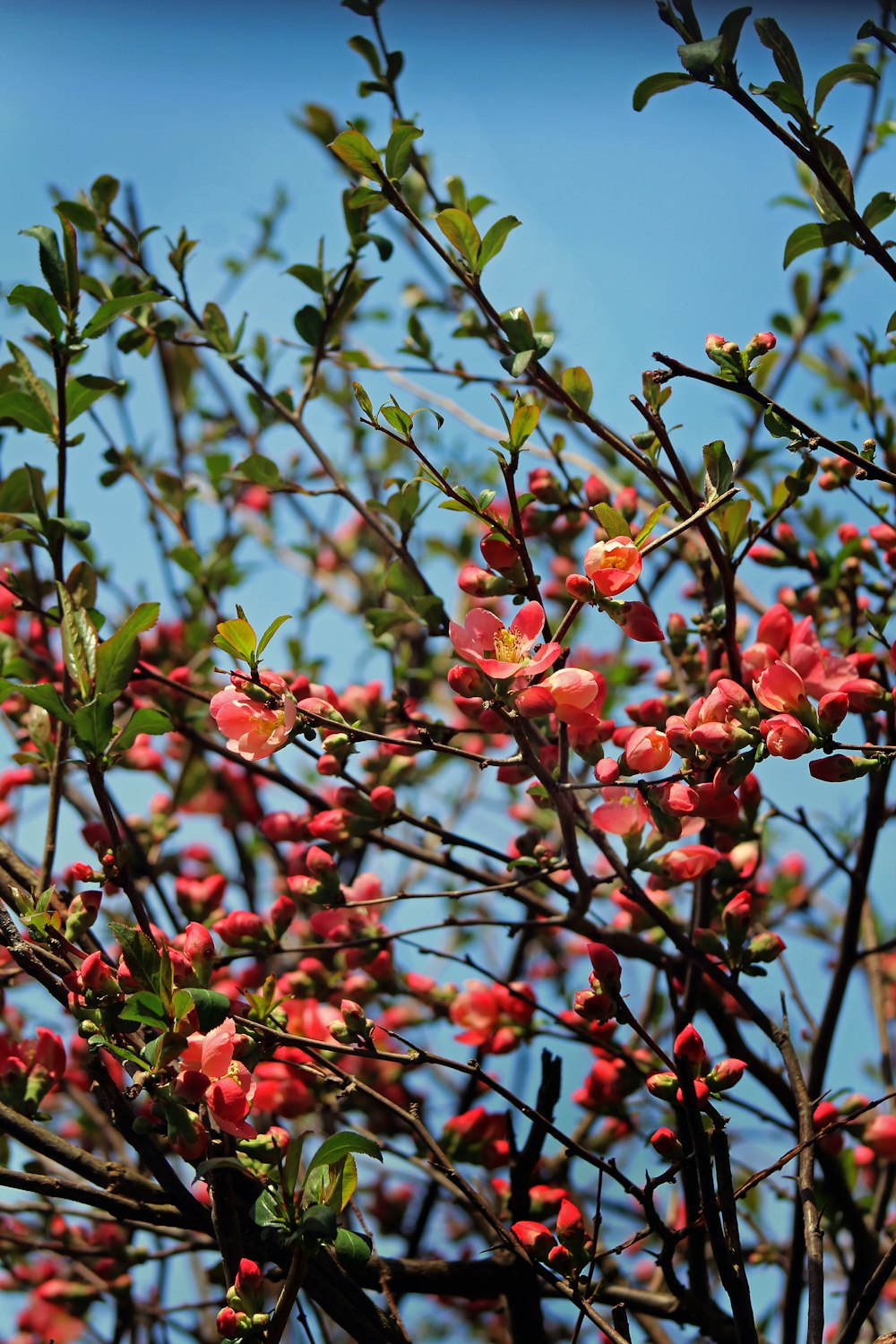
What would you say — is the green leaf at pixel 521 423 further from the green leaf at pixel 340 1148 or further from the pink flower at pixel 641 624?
the green leaf at pixel 340 1148

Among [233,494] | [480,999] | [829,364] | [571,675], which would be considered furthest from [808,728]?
[829,364]

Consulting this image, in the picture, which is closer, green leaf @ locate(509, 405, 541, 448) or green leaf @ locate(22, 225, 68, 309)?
green leaf @ locate(509, 405, 541, 448)

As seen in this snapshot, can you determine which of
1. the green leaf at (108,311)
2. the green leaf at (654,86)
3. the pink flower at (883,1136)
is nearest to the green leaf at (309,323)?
the green leaf at (108,311)

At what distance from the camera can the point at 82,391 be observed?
1.34 metres

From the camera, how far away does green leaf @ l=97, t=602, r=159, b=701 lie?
3.51 ft

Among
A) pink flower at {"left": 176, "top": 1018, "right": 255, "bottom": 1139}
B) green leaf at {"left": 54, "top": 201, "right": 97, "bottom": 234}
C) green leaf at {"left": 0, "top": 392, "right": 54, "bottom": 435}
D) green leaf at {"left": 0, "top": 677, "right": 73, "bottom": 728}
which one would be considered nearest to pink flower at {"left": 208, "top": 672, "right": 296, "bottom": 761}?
green leaf at {"left": 0, "top": 677, "right": 73, "bottom": 728}

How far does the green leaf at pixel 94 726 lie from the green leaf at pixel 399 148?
63cm

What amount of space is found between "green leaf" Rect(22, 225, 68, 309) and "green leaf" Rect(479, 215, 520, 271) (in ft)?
1.52

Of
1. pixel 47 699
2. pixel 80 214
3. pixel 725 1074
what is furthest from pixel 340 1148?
pixel 80 214

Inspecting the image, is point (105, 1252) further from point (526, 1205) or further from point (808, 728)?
point (808, 728)

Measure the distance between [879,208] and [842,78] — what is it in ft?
0.42

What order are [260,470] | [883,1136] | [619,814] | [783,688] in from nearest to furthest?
[783,688], [619,814], [883,1136], [260,470]

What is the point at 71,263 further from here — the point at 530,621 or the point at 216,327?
the point at 530,621

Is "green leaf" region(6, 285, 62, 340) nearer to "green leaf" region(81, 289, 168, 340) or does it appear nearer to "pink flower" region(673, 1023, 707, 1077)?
"green leaf" region(81, 289, 168, 340)
